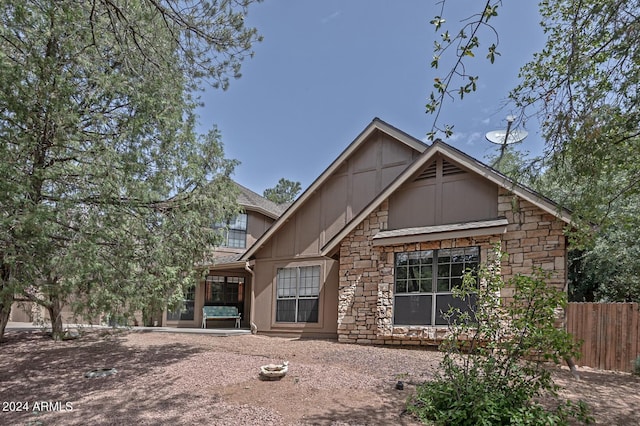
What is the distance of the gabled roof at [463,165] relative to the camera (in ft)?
27.3

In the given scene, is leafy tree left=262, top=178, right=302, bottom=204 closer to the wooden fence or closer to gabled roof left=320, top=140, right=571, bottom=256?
gabled roof left=320, top=140, right=571, bottom=256

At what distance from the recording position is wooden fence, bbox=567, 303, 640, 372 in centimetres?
790

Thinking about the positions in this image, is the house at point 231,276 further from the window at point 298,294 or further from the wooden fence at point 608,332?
the wooden fence at point 608,332

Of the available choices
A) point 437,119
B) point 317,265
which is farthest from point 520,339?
point 317,265

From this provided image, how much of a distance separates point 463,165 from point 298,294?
619cm

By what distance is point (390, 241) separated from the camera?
399 inches

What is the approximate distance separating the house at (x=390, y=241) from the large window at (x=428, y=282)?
23 mm

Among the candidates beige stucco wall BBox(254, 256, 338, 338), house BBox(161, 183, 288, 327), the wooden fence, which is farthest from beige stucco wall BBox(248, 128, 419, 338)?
the wooden fence

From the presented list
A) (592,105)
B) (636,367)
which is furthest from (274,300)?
(592,105)

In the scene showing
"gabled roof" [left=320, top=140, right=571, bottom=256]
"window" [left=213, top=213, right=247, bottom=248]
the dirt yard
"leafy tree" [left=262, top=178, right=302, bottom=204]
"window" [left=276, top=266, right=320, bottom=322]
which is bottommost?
the dirt yard

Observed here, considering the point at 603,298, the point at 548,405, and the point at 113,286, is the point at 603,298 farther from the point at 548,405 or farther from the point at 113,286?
the point at 113,286

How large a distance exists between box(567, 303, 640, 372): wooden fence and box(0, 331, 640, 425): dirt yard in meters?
0.38

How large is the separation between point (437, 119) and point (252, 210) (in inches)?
620

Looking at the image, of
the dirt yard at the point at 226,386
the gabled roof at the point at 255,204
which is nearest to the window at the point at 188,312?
the gabled roof at the point at 255,204
